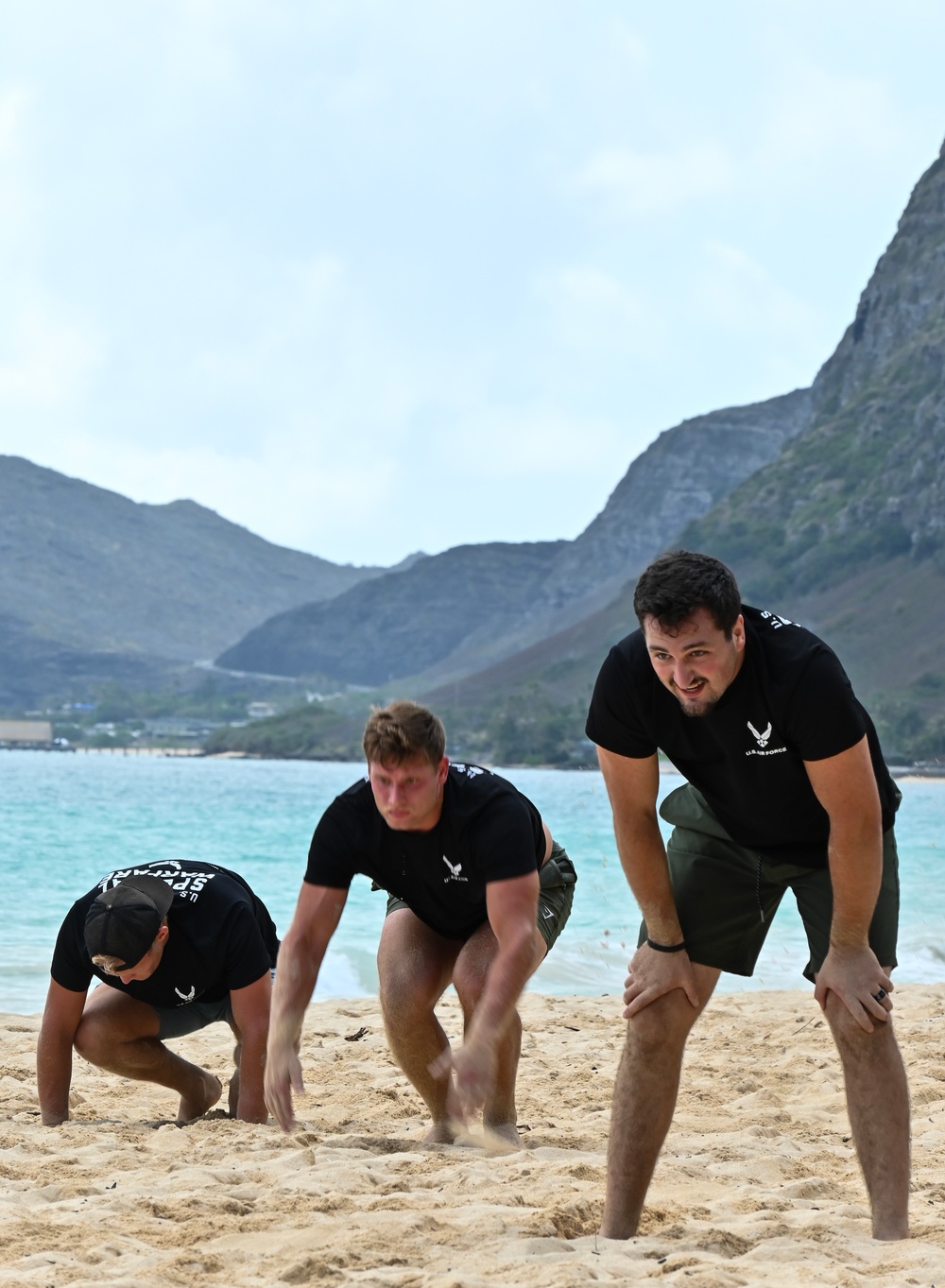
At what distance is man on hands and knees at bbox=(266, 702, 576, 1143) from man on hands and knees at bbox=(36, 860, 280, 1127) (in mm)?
518

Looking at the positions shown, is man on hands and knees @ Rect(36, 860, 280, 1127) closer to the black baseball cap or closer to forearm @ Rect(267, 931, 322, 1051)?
the black baseball cap

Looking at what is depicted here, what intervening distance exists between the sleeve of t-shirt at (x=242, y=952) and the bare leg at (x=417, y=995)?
45cm

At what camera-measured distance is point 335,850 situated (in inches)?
162

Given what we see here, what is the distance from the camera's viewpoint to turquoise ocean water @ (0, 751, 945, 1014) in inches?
424

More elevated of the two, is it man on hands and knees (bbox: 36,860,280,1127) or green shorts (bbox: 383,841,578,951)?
green shorts (bbox: 383,841,578,951)

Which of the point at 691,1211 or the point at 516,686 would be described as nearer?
the point at 691,1211

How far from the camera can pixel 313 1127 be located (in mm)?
4840

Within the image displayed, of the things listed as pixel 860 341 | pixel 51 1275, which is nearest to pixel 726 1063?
pixel 51 1275

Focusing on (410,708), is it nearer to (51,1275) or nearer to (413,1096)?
(51,1275)

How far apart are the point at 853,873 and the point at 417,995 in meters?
1.66

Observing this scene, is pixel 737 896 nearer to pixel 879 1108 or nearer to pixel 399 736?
pixel 879 1108

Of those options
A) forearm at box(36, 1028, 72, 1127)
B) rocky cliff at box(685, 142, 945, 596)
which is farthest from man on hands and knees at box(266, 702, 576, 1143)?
rocky cliff at box(685, 142, 945, 596)

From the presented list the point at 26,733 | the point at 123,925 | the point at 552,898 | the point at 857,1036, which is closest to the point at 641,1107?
the point at 857,1036

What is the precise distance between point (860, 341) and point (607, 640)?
39.9m
